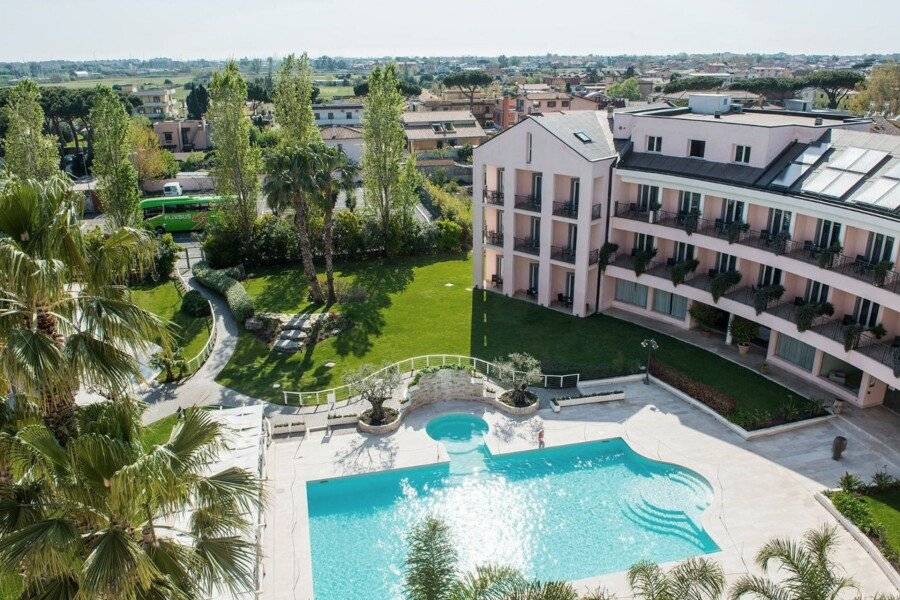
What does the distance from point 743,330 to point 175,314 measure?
31.8m

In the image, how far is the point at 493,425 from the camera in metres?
29.6

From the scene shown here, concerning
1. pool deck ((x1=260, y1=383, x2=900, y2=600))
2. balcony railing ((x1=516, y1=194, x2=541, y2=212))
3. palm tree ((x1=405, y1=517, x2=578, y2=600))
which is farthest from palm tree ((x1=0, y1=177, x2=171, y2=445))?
balcony railing ((x1=516, y1=194, x2=541, y2=212))

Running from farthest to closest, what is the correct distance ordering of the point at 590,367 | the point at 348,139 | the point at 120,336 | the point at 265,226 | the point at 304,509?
the point at 348,139, the point at 265,226, the point at 590,367, the point at 304,509, the point at 120,336

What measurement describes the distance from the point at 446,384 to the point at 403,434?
355 cm

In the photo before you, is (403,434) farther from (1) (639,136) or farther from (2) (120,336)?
(1) (639,136)

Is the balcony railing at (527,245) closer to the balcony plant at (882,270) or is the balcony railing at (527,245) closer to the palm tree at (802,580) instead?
the balcony plant at (882,270)

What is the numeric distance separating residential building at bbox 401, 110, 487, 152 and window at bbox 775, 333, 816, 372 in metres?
63.6

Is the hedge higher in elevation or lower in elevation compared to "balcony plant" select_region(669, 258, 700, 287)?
lower

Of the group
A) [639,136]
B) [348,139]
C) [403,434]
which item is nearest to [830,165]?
[639,136]

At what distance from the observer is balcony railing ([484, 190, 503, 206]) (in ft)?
135

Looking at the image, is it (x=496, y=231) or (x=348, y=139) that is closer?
(x=496, y=231)

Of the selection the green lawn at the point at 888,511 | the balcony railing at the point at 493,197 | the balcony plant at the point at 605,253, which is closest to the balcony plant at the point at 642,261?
the balcony plant at the point at 605,253

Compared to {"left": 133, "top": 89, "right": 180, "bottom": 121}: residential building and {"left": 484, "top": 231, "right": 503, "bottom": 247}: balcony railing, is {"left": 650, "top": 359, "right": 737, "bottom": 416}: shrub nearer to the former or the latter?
{"left": 484, "top": 231, "right": 503, "bottom": 247}: balcony railing

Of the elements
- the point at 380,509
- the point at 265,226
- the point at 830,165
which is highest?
the point at 830,165
